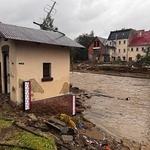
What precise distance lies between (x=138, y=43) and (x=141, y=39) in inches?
73.5

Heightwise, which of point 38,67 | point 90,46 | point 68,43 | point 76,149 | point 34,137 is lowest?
point 76,149

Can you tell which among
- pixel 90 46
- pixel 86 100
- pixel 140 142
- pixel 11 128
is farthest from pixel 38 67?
pixel 90 46

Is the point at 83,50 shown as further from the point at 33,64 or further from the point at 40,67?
the point at 33,64

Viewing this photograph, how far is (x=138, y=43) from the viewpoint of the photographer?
5072 centimetres

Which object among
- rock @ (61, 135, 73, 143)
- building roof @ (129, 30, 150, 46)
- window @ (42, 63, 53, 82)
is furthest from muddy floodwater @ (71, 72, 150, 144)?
building roof @ (129, 30, 150, 46)

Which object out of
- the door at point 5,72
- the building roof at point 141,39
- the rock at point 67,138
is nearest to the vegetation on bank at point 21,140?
the rock at point 67,138

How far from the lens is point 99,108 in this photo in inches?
541

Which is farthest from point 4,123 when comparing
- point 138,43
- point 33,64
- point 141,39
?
point 141,39

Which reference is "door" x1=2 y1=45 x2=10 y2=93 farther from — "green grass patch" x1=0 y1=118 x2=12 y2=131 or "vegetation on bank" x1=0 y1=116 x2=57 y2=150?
"vegetation on bank" x1=0 y1=116 x2=57 y2=150

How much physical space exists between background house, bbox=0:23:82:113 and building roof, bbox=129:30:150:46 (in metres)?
43.7

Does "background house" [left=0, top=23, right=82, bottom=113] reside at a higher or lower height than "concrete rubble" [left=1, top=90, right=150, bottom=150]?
higher

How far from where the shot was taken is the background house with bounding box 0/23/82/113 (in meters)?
8.11

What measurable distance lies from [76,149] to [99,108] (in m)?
8.59

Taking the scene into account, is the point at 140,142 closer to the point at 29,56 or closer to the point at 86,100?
the point at 29,56
